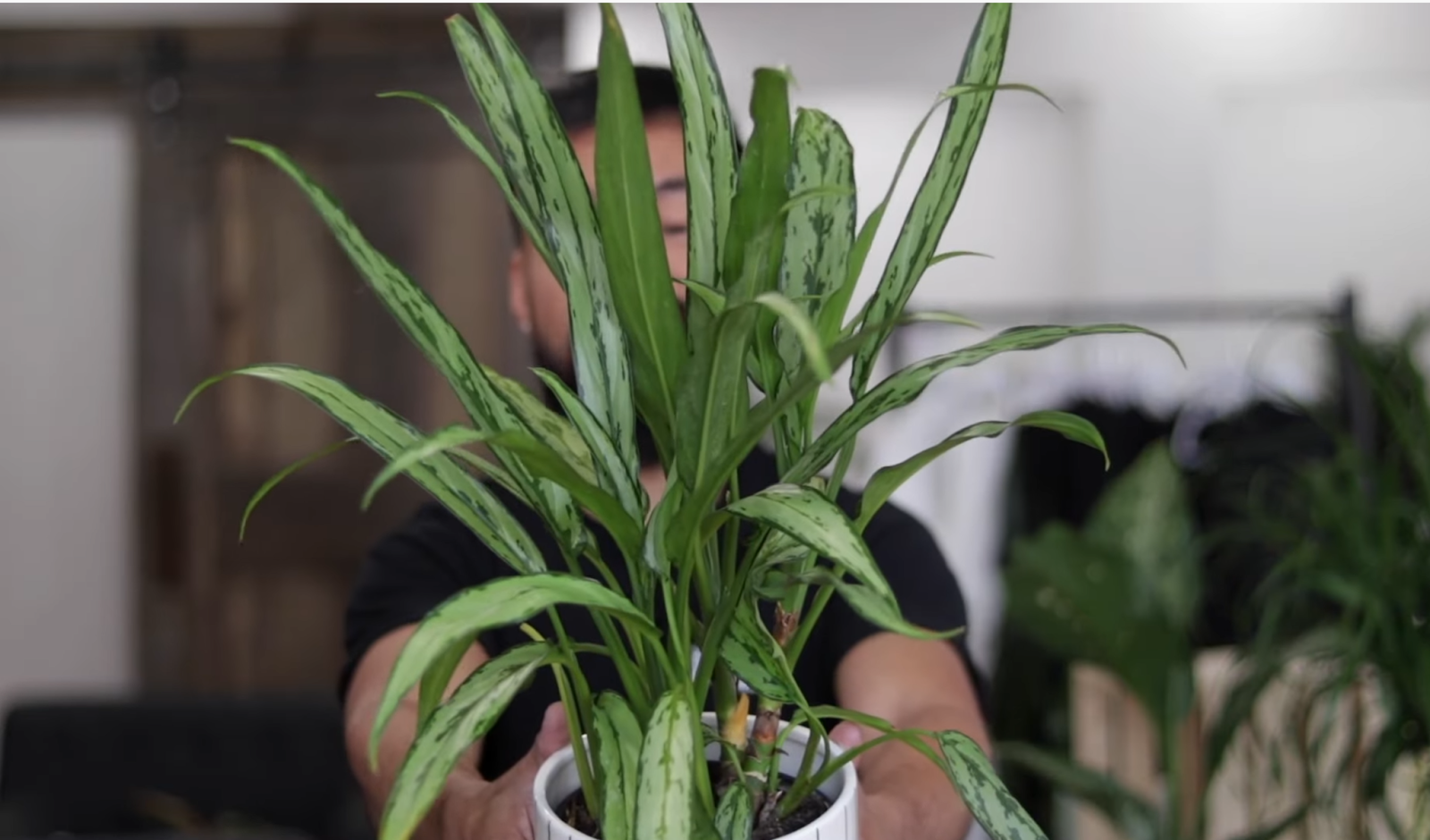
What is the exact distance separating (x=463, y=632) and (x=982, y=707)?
0.86m

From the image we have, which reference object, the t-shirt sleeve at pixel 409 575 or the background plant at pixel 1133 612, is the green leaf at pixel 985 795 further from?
the background plant at pixel 1133 612

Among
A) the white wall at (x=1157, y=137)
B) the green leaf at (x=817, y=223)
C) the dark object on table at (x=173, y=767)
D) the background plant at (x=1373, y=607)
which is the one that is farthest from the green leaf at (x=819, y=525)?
the white wall at (x=1157, y=137)

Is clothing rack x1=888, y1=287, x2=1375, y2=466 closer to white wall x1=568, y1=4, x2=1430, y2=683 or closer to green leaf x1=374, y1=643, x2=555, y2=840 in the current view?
white wall x1=568, y1=4, x2=1430, y2=683

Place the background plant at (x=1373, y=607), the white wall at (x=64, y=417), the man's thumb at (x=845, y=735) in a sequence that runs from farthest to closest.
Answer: the white wall at (x=64, y=417) < the background plant at (x=1373, y=607) < the man's thumb at (x=845, y=735)

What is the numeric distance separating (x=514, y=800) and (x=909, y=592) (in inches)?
22.0

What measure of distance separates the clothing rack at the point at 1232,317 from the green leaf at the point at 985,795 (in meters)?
1.36

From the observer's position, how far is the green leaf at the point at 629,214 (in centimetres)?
43

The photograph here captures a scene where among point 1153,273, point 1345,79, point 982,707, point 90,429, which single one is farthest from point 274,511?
point 1345,79

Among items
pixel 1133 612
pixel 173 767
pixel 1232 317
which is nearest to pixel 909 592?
pixel 1133 612

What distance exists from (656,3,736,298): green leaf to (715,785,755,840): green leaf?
203 mm

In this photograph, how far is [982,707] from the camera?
1.16 meters

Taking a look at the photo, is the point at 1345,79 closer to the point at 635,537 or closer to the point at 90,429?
the point at 635,537

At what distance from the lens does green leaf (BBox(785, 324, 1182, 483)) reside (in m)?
0.49

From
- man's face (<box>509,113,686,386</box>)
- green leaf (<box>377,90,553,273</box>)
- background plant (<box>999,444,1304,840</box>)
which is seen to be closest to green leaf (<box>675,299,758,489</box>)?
green leaf (<box>377,90,553,273</box>)
